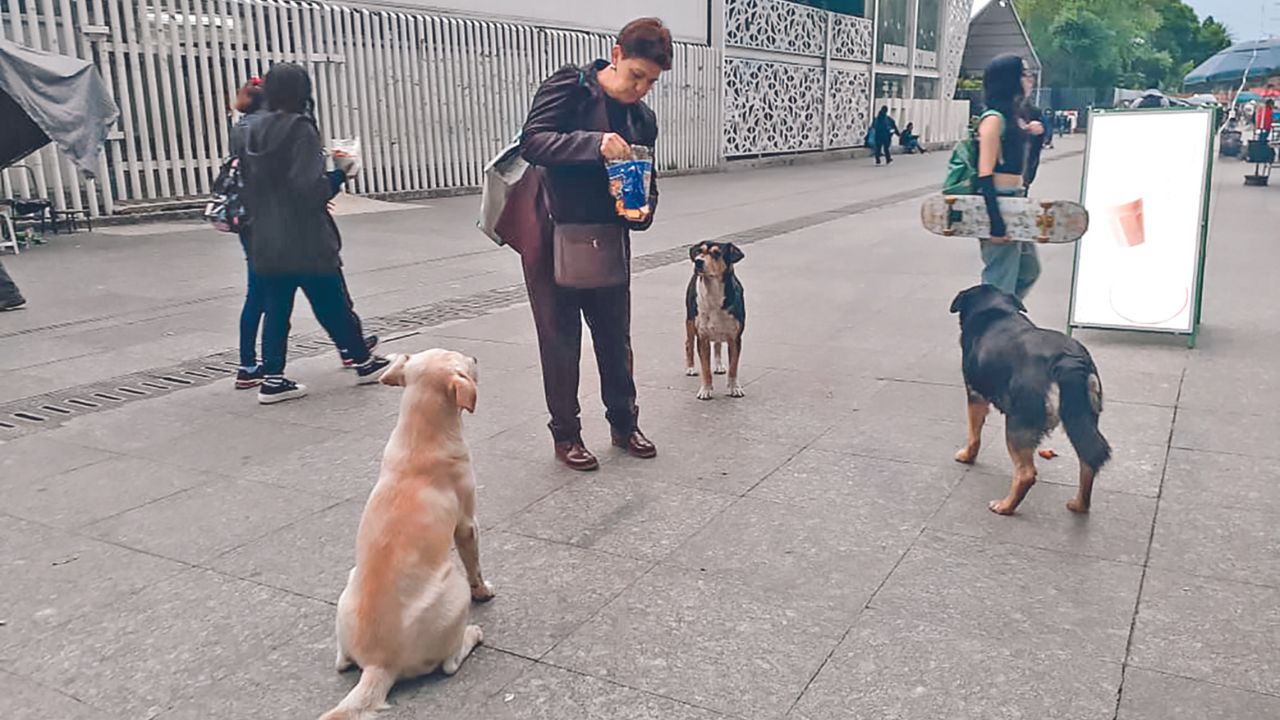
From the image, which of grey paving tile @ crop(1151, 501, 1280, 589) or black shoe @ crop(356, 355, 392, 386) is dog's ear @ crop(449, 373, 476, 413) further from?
black shoe @ crop(356, 355, 392, 386)

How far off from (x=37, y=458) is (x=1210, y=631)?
5076 mm

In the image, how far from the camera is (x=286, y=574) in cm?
368

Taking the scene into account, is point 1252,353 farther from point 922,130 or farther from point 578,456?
point 922,130

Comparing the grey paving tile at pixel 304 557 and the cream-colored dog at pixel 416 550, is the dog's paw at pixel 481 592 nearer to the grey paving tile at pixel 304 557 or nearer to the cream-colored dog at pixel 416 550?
the cream-colored dog at pixel 416 550

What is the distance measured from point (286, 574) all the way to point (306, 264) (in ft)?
8.66

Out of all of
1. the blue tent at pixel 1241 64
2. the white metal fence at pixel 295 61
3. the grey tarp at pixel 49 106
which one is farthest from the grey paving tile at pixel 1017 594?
the blue tent at pixel 1241 64

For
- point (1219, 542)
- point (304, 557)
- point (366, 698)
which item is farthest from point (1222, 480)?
point (304, 557)

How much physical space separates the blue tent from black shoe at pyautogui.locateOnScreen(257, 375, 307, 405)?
70.6 feet

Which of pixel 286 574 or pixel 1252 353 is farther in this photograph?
pixel 1252 353

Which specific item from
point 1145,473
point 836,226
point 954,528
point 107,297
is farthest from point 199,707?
point 836,226

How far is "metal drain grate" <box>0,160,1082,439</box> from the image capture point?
18.7ft

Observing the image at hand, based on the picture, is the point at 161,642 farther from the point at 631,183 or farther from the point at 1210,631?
the point at 1210,631

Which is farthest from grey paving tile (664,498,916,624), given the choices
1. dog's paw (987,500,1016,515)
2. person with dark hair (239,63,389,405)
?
person with dark hair (239,63,389,405)

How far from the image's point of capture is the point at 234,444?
520 centimetres
